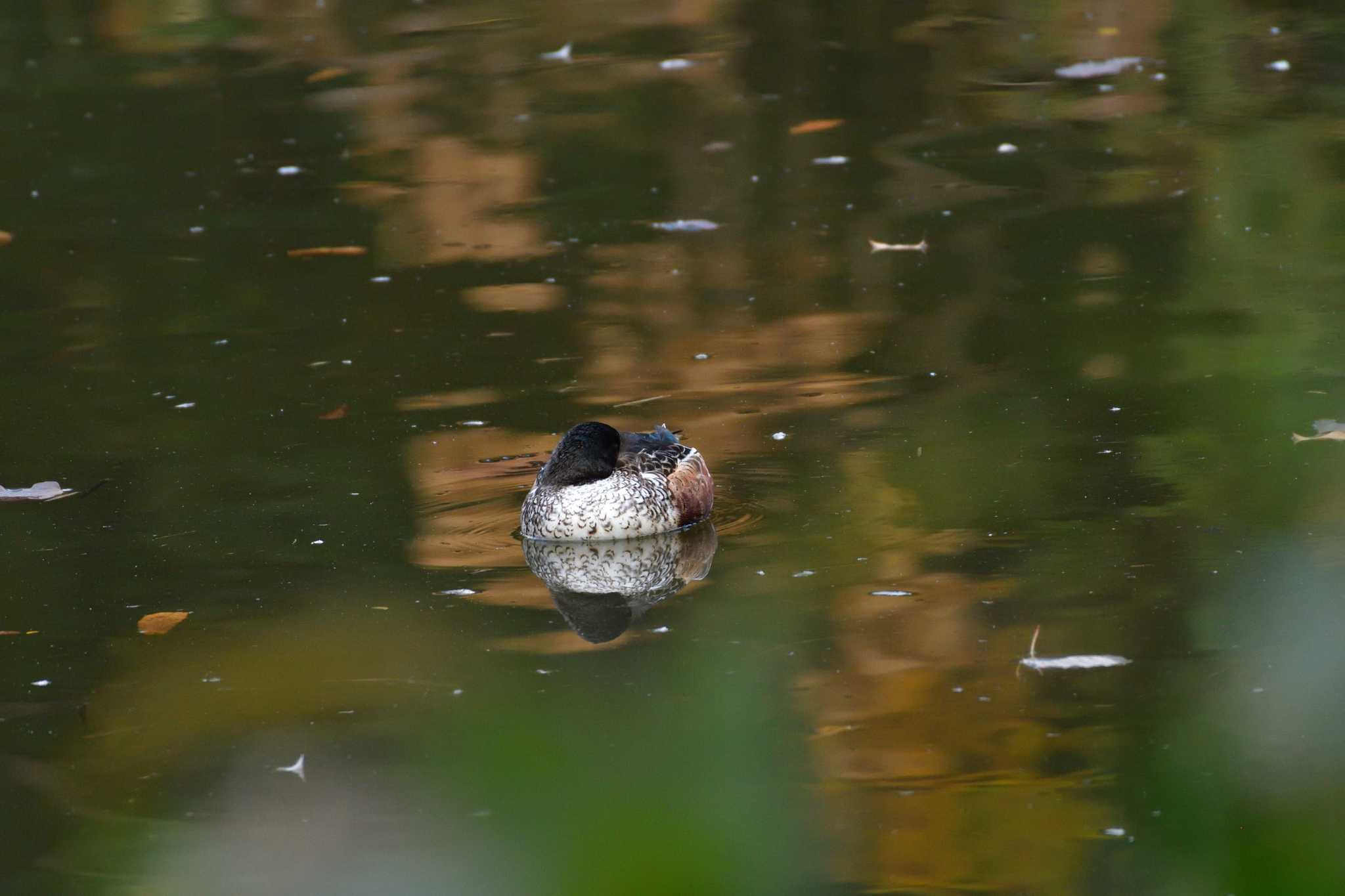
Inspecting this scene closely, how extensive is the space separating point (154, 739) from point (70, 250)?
6.94 metres

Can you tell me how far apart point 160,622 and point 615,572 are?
1.53 meters

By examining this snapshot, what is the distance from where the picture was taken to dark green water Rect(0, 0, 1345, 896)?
167 inches

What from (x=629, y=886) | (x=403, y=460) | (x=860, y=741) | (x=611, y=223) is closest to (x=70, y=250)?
(x=611, y=223)

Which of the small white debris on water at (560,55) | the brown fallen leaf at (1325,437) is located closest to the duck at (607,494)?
the brown fallen leaf at (1325,437)

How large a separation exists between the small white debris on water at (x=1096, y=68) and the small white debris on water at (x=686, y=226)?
4.10 meters

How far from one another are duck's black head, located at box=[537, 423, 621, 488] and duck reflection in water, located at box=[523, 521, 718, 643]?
23 centimetres

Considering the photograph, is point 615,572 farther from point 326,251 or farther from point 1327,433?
point 326,251

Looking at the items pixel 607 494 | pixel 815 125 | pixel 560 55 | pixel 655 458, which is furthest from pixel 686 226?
pixel 560 55

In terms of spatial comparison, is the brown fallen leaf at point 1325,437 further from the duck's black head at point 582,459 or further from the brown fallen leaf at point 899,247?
the brown fallen leaf at point 899,247

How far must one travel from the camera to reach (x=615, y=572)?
638cm

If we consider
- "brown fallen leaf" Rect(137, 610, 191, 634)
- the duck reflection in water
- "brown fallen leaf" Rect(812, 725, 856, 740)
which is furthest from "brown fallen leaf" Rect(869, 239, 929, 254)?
"brown fallen leaf" Rect(812, 725, 856, 740)

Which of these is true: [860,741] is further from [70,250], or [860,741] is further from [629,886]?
[70,250]

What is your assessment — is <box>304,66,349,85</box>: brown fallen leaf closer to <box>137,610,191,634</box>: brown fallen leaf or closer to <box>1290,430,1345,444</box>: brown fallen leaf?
<box>137,610,191,634</box>: brown fallen leaf

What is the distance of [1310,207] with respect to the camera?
32.9 feet
